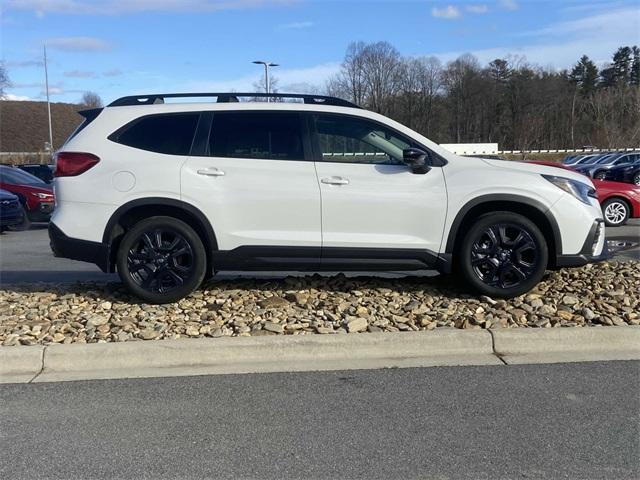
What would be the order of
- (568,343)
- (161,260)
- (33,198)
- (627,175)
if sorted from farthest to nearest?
(627,175)
(33,198)
(161,260)
(568,343)

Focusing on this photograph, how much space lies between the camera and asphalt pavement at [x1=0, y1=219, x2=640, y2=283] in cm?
800

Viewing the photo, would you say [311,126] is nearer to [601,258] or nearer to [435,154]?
[435,154]

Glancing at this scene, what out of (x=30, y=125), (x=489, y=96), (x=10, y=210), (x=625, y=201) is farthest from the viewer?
(x=489, y=96)

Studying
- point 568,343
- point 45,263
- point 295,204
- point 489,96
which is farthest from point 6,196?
point 489,96

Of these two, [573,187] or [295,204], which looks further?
[573,187]

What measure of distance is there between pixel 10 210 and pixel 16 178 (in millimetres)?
2672

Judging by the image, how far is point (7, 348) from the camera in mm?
4895

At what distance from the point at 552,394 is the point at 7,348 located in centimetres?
409

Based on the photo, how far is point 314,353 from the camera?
4949 mm

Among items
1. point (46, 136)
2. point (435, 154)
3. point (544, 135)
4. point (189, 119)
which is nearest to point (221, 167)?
point (189, 119)

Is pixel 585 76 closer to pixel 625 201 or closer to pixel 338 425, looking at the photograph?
pixel 625 201

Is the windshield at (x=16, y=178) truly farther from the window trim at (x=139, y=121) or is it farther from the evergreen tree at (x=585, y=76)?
the evergreen tree at (x=585, y=76)

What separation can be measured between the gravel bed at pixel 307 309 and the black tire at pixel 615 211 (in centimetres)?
795

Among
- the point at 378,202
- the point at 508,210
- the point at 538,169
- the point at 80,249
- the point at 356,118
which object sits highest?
the point at 356,118
